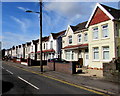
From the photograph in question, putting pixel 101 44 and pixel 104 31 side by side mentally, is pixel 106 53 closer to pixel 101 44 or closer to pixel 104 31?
pixel 101 44

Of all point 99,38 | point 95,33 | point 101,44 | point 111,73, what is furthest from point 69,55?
point 111,73

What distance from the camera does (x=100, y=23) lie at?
56.5 ft

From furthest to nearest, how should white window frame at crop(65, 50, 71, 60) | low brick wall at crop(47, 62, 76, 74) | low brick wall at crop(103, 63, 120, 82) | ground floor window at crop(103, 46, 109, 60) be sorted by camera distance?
white window frame at crop(65, 50, 71, 60)
ground floor window at crop(103, 46, 109, 60)
low brick wall at crop(47, 62, 76, 74)
low brick wall at crop(103, 63, 120, 82)

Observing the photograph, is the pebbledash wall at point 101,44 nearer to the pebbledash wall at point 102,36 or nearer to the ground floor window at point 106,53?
the pebbledash wall at point 102,36

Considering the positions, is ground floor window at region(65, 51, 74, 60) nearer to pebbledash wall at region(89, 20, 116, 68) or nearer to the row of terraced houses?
the row of terraced houses

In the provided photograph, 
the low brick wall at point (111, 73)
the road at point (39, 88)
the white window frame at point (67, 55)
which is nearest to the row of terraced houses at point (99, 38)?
the white window frame at point (67, 55)

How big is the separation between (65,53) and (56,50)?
166 inches

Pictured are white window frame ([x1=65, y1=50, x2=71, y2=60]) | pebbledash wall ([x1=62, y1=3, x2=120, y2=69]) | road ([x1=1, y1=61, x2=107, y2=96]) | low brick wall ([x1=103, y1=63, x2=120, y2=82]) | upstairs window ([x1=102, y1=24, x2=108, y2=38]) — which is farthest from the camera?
white window frame ([x1=65, y1=50, x2=71, y2=60])

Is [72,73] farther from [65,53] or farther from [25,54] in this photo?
[25,54]

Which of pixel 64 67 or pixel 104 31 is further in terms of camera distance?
pixel 104 31

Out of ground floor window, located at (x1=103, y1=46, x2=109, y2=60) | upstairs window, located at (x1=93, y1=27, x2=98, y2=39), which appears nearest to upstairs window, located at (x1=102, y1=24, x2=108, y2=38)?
upstairs window, located at (x1=93, y1=27, x2=98, y2=39)

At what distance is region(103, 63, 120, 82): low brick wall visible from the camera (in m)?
9.78

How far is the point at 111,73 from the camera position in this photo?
10289 millimetres

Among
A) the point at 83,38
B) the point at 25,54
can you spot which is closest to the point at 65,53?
the point at 83,38
